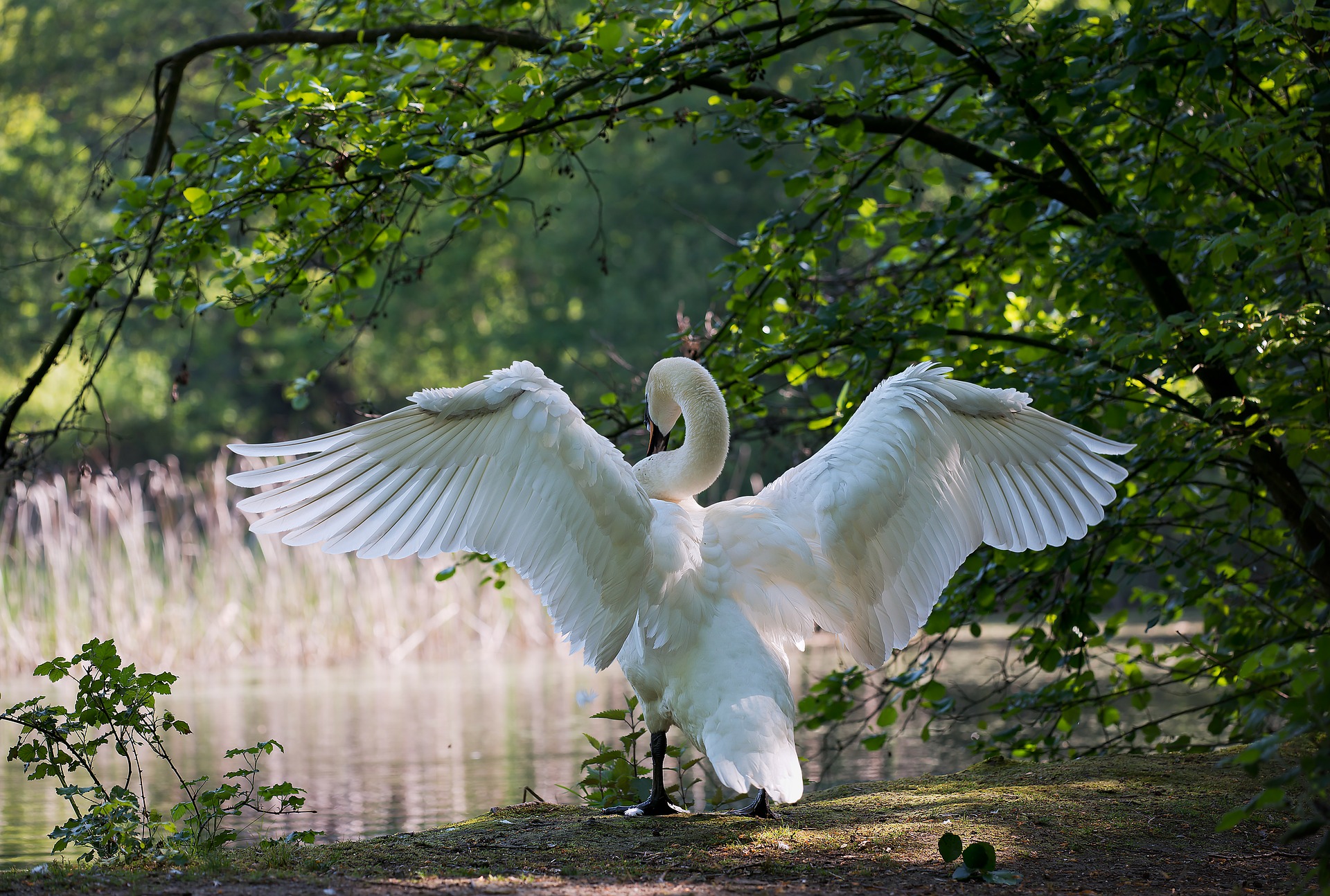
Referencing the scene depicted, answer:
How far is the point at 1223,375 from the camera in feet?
15.1

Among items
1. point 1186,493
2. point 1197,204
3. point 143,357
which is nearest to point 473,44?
point 1197,204

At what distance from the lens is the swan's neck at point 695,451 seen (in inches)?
152

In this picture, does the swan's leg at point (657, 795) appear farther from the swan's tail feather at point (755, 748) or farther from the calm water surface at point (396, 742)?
the swan's tail feather at point (755, 748)

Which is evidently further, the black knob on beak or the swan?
→ the black knob on beak

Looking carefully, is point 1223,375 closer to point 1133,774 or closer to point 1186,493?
point 1186,493

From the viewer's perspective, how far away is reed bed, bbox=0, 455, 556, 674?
999cm

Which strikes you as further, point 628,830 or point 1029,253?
point 1029,253

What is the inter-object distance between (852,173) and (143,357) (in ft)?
59.3

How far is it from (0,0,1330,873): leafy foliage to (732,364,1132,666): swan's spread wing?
0.28 metres

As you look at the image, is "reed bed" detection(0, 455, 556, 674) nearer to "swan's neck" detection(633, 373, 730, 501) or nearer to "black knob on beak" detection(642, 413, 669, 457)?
"black knob on beak" detection(642, 413, 669, 457)

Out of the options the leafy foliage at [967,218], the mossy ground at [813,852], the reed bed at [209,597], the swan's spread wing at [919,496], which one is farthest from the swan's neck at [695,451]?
the reed bed at [209,597]

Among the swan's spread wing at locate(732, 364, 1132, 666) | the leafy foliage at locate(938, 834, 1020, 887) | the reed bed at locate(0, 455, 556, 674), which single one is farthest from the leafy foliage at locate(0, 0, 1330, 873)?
the reed bed at locate(0, 455, 556, 674)

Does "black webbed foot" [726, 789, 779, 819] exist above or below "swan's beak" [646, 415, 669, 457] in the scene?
below

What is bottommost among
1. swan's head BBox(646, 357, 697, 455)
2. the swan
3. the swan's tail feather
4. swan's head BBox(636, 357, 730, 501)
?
the swan's tail feather
